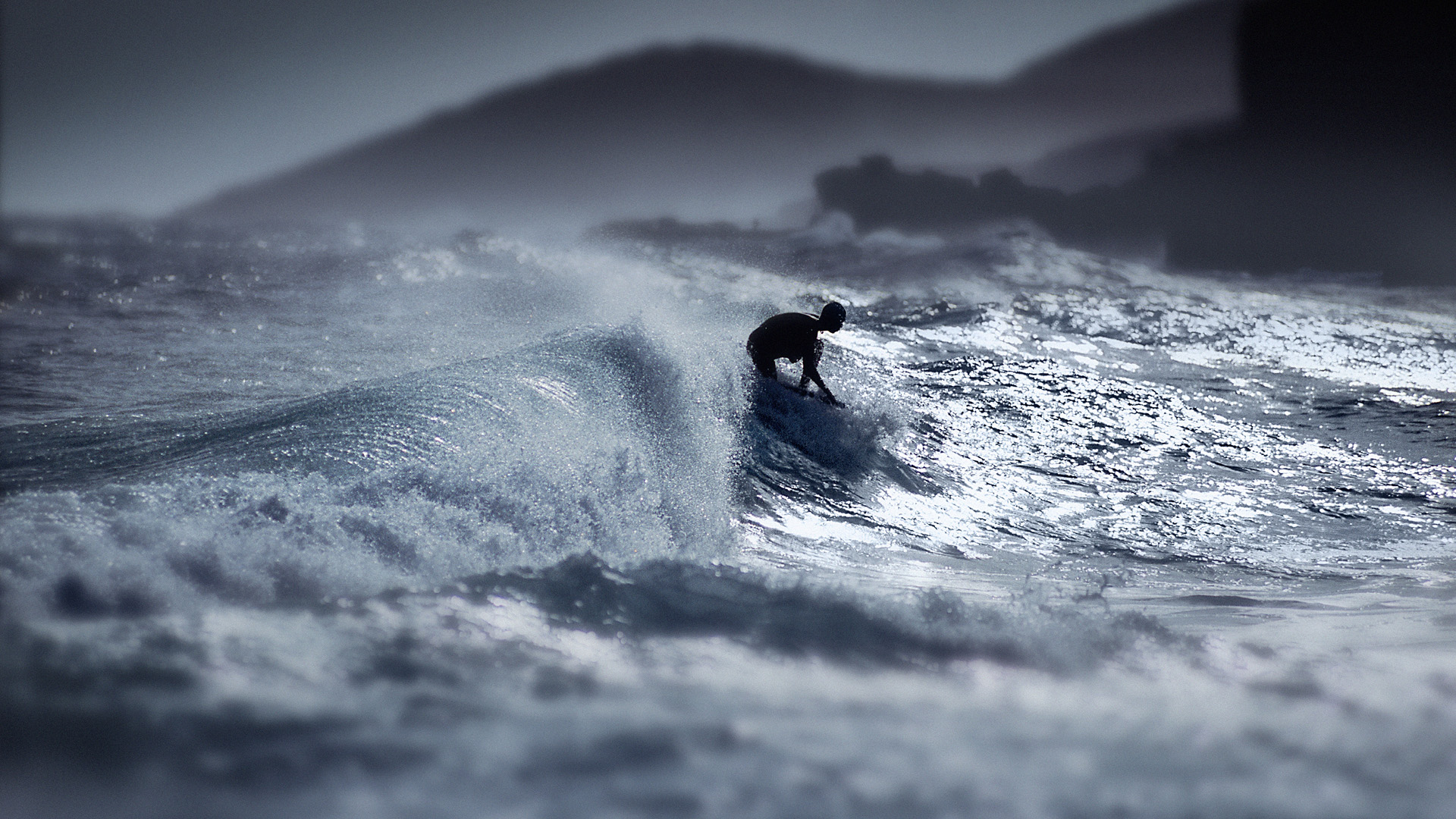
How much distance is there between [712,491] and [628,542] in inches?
69.1

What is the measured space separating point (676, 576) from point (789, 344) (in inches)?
193

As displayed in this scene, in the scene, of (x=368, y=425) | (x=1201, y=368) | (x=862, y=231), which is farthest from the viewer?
(x=862, y=231)

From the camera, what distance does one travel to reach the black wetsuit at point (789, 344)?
8.66 metres

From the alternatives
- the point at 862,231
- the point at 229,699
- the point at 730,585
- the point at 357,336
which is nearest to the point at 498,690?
the point at 229,699

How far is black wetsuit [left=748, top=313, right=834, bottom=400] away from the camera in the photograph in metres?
8.66

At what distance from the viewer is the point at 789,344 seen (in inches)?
348

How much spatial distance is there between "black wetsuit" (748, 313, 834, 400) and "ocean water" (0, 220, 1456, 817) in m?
0.24

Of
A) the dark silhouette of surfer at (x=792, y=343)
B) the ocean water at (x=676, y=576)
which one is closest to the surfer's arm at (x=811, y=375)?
the dark silhouette of surfer at (x=792, y=343)

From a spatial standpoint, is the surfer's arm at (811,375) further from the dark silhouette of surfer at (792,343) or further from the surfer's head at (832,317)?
the surfer's head at (832,317)

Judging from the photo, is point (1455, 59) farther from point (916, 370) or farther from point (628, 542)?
point (628, 542)

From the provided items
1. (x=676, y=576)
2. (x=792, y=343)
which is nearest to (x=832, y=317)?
(x=792, y=343)

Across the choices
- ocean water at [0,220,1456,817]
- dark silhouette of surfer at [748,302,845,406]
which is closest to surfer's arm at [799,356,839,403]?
dark silhouette of surfer at [748,302,845,406]

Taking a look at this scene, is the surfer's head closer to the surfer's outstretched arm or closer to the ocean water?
the surfer's outstretched arm

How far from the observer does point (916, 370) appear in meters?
12.6
